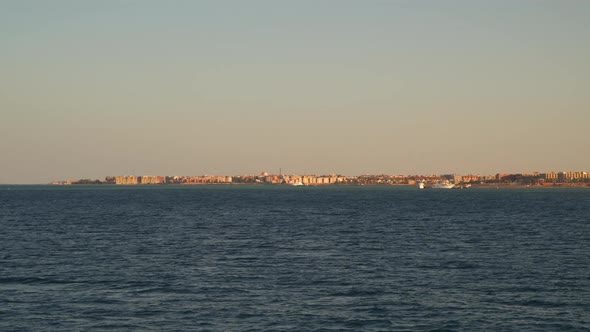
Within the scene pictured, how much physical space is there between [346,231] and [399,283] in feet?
146

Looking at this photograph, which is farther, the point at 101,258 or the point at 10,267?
the point at 101,258

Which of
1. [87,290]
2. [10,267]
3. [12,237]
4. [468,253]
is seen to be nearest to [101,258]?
[10,267]

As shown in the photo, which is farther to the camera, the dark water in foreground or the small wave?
the small wave

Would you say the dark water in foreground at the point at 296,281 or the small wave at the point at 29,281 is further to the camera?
the small wave at the point at 29,281

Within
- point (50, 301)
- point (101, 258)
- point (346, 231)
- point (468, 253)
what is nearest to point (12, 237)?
point (101, 258)

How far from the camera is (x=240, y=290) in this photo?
46781 mm

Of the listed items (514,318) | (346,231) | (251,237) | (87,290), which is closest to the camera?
(514,318)

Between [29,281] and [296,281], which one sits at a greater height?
[29,281]

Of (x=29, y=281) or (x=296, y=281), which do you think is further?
(x=29, y=281)

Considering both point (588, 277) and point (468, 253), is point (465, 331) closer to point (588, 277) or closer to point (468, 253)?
point (588, 277)

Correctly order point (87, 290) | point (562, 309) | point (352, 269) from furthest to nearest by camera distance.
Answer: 1. point (352, 269)
2. point (87, 290)
3. point (562, 309)

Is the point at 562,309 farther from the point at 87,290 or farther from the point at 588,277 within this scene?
A: the point at 87,290

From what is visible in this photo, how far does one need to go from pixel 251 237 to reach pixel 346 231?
14.7m

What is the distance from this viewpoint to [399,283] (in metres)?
49.5
